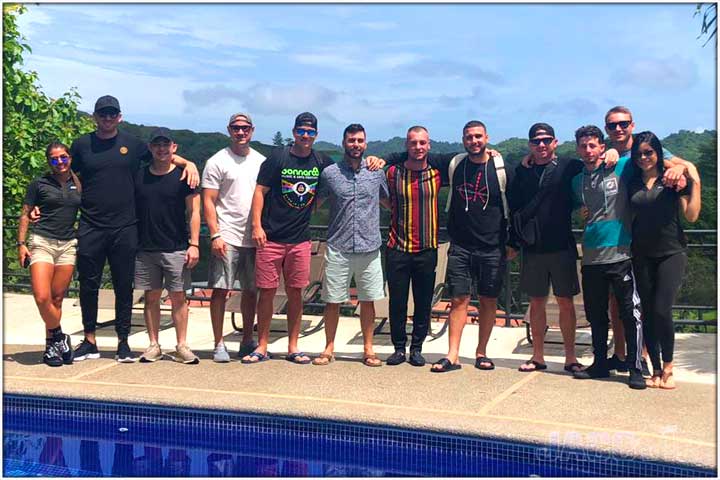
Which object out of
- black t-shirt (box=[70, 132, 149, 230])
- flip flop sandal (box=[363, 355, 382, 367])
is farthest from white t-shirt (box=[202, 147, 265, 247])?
flip flop sandal (box=[363, 355, 382, 367])

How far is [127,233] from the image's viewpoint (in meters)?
5.89

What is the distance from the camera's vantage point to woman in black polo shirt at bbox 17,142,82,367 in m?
5.77

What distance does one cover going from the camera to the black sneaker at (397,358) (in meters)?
5.95

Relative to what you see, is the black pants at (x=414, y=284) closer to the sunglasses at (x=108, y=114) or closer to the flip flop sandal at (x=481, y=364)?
the flip flop sandal at (x=481, y=364)

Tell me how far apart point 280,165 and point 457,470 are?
8.11ft

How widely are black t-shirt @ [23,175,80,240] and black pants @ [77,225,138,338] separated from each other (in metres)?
0.17

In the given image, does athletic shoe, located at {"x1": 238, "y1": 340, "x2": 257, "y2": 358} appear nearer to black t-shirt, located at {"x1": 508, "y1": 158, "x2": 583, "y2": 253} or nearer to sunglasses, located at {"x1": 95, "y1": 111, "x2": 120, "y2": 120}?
sunglasses, located at {"x1": 95, "y1": 111, "x2": 120, "y2": 120}

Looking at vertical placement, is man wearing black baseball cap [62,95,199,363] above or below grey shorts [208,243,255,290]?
above

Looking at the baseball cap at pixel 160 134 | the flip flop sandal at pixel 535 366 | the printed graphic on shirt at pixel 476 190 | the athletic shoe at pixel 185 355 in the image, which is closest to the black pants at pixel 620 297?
the flip flop sandal at pixel 535 366

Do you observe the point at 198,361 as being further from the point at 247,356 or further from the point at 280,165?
the point at 280,165

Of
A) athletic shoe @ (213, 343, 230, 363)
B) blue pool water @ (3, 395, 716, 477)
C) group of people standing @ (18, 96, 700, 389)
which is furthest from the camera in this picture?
athletic shoe @ (213, 343, 230, 363)

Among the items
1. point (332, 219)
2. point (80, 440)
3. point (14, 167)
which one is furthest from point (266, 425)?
point (14, 167)

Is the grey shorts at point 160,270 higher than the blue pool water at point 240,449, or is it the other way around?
the grey shorts at point 160,270

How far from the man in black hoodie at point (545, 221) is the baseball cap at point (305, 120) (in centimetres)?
149
